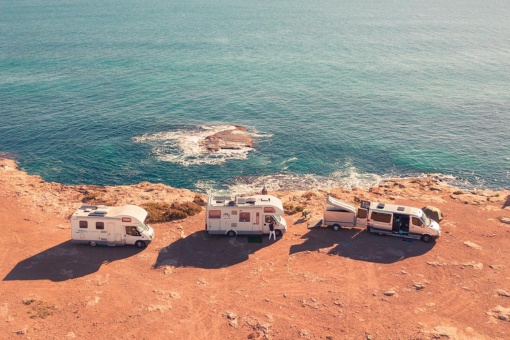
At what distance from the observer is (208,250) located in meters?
43.7

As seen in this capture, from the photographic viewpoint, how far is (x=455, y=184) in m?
68.5

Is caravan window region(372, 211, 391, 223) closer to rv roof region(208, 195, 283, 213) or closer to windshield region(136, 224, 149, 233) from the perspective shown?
rv roof region(208, 195, 283, 213)

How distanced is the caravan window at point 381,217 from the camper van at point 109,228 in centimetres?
2284

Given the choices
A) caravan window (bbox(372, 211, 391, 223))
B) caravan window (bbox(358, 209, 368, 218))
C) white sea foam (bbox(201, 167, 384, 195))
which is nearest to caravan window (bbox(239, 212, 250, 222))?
caravan window (bbox(358, 209, 368, 218))

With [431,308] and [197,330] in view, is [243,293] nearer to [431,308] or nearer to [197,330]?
[197,330]

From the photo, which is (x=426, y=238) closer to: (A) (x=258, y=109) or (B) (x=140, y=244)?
(B) (x=140, y=244)

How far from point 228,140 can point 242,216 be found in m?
37.3

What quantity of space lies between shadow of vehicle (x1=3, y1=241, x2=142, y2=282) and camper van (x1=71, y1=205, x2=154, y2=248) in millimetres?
745

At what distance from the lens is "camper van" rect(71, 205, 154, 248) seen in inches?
1693

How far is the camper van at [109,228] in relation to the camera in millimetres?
43000

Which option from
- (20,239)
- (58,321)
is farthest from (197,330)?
(20,239)

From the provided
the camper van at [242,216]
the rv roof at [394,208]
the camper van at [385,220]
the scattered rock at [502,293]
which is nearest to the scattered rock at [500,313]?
the scattered rock at [502,293]

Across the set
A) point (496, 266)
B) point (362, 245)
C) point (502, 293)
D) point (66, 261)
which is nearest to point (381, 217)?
point (362, 245)

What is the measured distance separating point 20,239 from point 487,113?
91.8 metres
